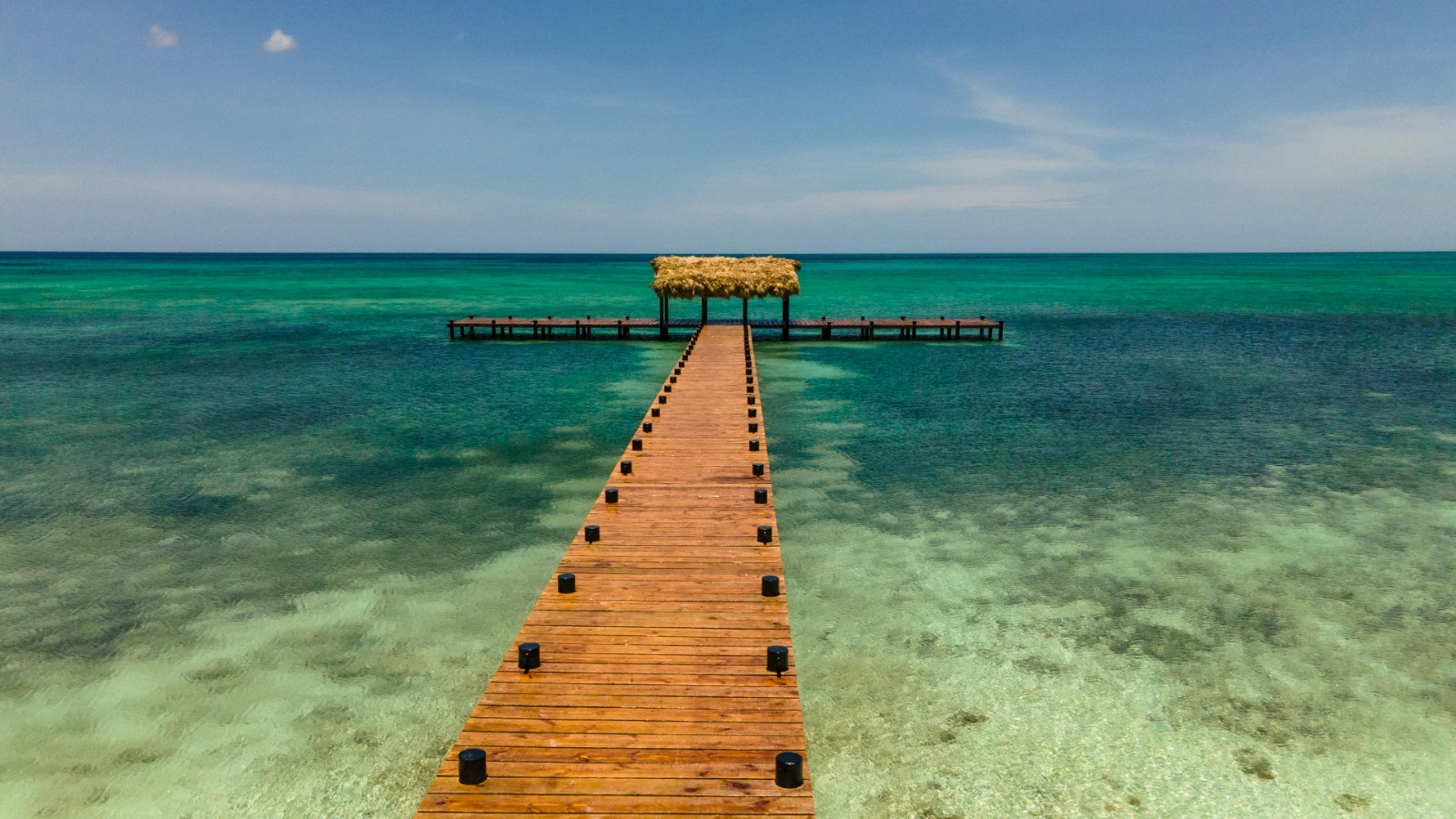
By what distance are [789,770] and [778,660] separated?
1.55 m

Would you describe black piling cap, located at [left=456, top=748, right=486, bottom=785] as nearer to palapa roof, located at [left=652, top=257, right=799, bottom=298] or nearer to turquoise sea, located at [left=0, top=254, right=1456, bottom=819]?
turquoise sea, located at [left=0, top=254, right=1456, bottom=819]

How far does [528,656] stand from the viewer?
7.35m

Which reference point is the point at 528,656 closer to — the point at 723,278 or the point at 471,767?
the point at 471,767

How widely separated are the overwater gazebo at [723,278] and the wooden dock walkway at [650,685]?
2759 cm

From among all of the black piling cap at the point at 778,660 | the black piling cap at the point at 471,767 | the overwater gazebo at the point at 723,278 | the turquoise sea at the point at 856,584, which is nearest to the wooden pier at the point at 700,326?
the overwater gazebo at the point at 723,278

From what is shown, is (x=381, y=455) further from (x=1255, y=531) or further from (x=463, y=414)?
(x=1255, y=531)

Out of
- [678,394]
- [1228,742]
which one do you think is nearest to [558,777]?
[1228,742]

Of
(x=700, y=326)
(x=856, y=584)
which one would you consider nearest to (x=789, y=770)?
(x=856, y=584)

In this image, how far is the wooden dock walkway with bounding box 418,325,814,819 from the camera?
19.1 ft

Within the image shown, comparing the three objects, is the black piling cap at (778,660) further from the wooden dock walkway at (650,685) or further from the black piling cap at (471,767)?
the black piling cap at (471,767)

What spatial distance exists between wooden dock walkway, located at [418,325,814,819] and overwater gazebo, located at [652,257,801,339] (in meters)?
27.6

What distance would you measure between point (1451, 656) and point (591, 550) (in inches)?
432

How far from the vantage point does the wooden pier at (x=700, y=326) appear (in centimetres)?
4416

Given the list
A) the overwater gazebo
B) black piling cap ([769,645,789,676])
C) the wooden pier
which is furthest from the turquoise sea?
the wooden pier
